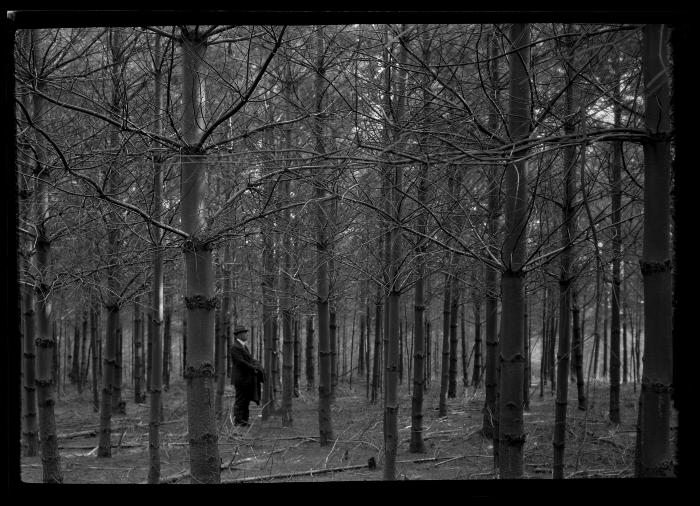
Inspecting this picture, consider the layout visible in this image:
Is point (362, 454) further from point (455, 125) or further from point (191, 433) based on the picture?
point (455, 125)

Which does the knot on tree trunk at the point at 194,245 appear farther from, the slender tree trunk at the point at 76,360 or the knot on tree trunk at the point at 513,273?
the slender tree trunk at the point at 76,360

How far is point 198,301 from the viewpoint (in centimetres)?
334

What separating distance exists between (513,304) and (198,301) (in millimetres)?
1680

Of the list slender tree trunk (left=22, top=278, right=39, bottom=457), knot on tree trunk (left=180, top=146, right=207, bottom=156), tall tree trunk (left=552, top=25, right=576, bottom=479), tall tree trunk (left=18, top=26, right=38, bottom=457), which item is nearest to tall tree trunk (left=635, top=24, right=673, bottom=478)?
tall tree trunk (left=552, top=25, right=576, bottom=479)

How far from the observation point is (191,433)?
11.1 feet

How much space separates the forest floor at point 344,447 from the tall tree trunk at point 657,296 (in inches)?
18.8

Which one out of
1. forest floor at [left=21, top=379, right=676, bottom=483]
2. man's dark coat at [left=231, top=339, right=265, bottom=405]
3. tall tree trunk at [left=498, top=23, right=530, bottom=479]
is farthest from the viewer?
man's dark coat at [left=231, top=339, right=265, bottom=405]

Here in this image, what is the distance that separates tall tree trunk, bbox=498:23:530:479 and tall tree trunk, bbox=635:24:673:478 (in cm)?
84

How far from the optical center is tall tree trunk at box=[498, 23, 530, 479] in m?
3.00

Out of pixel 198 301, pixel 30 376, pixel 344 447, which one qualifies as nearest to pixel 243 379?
pixel 344 447

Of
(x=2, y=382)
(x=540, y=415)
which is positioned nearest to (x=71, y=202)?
(x=2, y=382)

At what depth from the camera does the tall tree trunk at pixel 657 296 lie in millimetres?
2102

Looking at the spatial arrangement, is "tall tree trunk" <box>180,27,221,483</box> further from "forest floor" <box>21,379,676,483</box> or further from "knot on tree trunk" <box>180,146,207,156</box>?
"forest floor" <box>21,379,676,483</box>

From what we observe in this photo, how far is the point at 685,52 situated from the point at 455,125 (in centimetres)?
125
